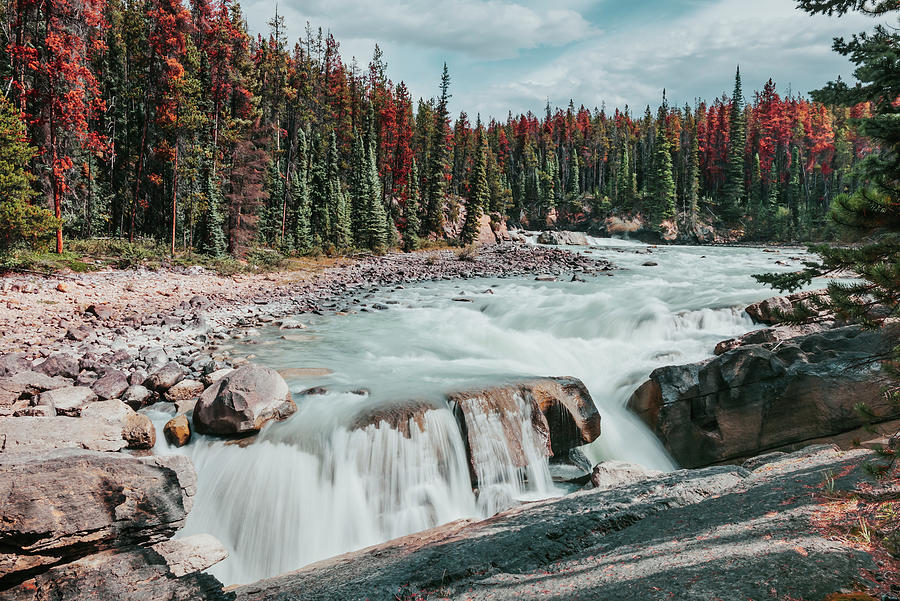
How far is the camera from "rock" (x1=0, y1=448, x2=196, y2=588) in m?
4.06

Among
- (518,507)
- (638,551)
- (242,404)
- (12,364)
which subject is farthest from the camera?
(12,364)

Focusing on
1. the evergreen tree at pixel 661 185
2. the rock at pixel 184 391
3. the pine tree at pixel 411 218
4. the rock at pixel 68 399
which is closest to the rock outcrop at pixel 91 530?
the rock at pixel 68 399

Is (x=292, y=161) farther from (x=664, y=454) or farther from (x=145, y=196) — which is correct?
(x=664, y=454)

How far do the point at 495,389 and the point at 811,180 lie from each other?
8893cm

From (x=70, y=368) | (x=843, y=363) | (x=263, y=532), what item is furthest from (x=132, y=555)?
(x=843, y=363)

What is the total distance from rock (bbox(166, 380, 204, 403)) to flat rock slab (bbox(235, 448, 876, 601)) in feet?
18.1

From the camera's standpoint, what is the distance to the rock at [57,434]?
5.64 m

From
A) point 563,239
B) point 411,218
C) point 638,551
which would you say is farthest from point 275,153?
point 638,551

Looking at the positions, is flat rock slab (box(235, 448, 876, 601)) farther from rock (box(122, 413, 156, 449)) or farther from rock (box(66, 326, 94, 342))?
rock (box(66, 326, 94, 342))

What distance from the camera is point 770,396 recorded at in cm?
775

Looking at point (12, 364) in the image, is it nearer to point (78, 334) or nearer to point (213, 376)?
point (78, 334)

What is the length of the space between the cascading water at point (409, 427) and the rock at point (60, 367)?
2.72 metres

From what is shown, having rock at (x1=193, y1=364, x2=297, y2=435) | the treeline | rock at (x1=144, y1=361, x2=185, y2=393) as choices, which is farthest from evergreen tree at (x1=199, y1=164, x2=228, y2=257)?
rock at (x1=193, y1=364, x2=297, y2=435)

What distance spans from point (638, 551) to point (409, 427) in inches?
176
